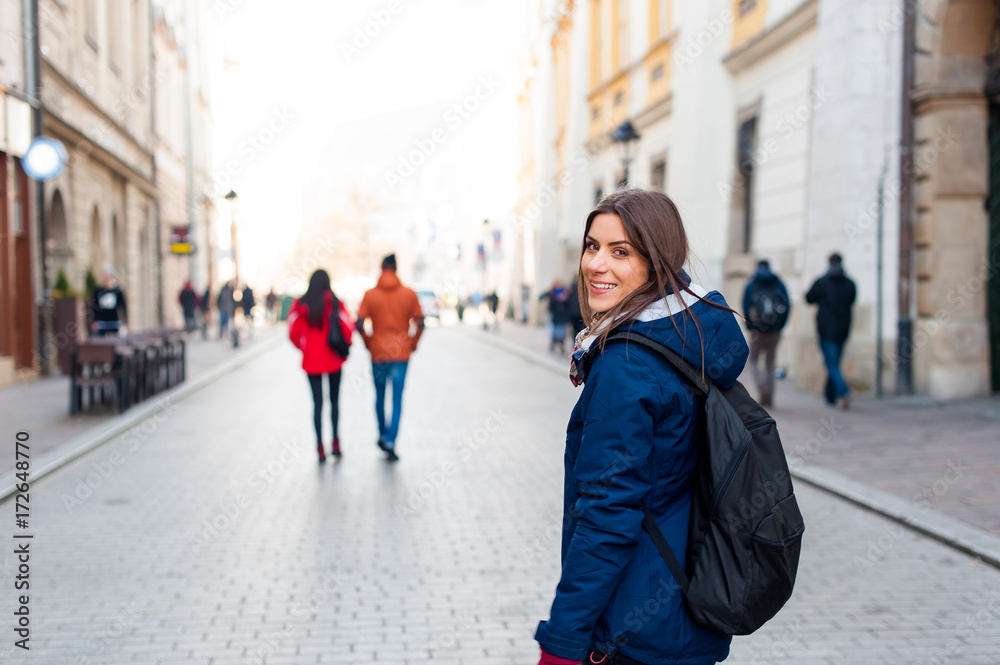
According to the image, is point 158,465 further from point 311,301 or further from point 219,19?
point 219,19

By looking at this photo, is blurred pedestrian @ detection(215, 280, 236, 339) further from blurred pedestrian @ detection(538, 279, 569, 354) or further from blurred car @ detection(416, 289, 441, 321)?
blurred car @ detection(416, 289, 441, 321)

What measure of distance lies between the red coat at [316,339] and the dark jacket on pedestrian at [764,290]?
5.44 metres

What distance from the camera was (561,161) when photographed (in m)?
35.2

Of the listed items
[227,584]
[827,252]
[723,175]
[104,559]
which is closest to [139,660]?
[227,584]

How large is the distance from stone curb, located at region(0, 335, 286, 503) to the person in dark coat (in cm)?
818

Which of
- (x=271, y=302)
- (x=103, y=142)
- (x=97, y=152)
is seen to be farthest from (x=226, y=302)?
(x=271, y=302)

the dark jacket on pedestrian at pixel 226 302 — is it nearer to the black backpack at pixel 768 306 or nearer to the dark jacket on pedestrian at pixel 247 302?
the dark jacket on pedestrian at pixel 247 302

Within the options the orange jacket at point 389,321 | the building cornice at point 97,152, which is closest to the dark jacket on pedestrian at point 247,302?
the building cornice at point 97,152

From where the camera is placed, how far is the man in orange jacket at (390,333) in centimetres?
840

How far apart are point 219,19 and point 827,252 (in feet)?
141

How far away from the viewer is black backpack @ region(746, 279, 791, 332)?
1134 cm

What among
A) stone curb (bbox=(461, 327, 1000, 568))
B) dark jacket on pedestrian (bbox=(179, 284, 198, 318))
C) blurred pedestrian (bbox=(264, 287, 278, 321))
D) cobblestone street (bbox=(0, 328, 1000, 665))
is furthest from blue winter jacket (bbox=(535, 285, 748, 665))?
blurred pedestrian (bbox=(264, 287, 278, 321))

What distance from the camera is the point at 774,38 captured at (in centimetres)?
1529

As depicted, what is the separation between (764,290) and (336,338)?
576 centimetres
